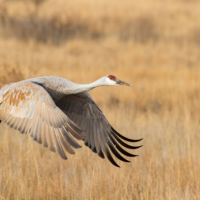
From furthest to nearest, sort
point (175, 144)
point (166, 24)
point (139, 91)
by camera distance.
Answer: point (166, 24), point (139, 91), point (175, 144)

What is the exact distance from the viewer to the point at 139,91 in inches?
351

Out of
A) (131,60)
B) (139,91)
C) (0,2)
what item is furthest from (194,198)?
(131,60)

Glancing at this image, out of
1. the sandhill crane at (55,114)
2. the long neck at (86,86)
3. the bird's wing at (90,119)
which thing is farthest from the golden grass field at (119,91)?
the long neck at (86,86)

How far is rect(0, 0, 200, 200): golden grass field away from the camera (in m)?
3.80

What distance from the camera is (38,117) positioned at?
11.2 ft

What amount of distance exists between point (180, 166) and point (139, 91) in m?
4.79

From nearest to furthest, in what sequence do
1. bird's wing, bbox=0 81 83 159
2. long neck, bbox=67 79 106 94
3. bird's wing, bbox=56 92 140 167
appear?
bird's wing, bbox=0 81 83 159 → long neck, bbox=67 79 106 94 → bird's wing, bbox=56 92 140 167

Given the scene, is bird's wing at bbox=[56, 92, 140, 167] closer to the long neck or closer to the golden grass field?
the golden grass field

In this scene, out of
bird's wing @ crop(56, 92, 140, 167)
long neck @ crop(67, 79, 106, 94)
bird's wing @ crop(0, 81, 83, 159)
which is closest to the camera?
bird's wing @ crop(0, 81, 83, 159)

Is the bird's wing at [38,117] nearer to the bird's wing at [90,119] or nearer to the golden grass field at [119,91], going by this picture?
the golden grass field at [119,91]

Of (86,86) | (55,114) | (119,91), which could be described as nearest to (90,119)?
(86,86)

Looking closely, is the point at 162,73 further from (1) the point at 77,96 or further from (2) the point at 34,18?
(2) the point at 34,18

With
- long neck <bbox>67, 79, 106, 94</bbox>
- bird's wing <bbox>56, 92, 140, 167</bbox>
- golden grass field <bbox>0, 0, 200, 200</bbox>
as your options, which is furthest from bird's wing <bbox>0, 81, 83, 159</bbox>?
bird's wing <bbox>56, 92, 140, 167</bbox>

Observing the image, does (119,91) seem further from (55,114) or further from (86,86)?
(55,114)
